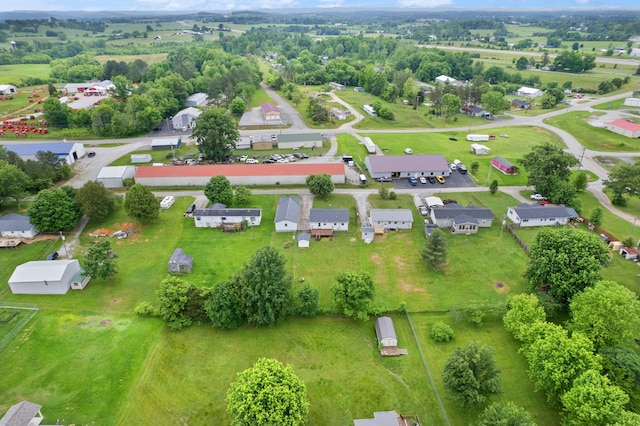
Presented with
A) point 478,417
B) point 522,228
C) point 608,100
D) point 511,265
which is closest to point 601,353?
point 478,417

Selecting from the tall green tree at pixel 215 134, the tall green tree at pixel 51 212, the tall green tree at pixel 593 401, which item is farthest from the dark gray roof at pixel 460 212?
the tall green tree at pixel 51 212

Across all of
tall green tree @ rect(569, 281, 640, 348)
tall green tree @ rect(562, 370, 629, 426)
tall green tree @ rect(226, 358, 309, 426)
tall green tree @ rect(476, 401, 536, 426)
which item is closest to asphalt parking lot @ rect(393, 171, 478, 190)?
tall green tree @ rect(569, 281, 640, 348)

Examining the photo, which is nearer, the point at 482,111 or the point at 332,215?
the point at 332,215

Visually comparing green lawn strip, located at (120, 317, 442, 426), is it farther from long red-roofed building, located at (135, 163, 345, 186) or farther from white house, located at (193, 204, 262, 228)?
long red-roofed building, located at (135, 163, 345, 186)

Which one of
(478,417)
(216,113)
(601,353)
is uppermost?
(216,113)

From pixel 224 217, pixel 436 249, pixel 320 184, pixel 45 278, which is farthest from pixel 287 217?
pixel 45 278

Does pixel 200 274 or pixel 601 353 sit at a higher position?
pixel 601 353

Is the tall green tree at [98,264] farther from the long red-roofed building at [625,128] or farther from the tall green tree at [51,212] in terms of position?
the long red-roofed building at [625,128]

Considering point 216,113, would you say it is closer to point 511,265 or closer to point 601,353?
point 511,265
